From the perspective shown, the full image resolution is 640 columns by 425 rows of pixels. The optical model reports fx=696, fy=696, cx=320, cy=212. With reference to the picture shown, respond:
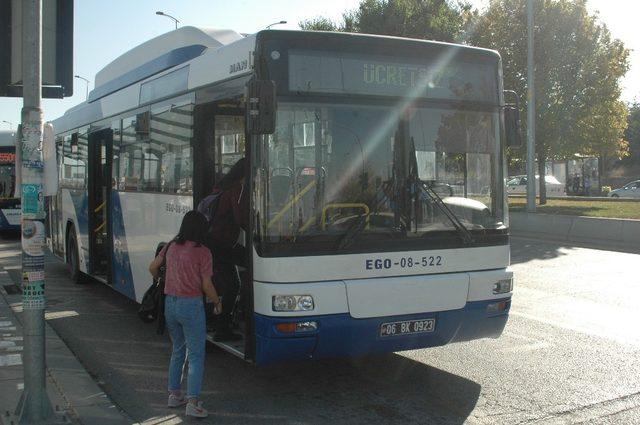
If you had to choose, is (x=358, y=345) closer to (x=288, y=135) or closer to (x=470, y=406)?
(x=470, y=406)

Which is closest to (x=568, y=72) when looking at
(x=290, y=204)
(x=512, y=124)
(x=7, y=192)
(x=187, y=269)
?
(x=7, y=192)

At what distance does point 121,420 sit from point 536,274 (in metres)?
9.22

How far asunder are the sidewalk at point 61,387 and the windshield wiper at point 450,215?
3.01 m

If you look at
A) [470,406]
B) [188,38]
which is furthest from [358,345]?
[188,38]

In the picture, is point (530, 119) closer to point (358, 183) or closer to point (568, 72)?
point (568, 72)

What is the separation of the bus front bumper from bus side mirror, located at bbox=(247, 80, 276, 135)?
4.75ft

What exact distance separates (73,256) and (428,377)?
7.81 meters

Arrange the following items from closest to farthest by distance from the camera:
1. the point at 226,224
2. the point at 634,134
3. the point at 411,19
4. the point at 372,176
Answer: the point at 372,176
the point at 226,224
the point at 411,19
the point at 634,134

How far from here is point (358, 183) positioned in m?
5.64

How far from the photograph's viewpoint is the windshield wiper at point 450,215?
588 cm

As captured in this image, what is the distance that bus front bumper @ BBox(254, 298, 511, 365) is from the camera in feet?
17.6

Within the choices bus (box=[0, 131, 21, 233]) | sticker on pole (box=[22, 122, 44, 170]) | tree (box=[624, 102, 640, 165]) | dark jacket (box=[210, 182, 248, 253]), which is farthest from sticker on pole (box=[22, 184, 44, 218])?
tree (box=[624, 102, 640, 165])

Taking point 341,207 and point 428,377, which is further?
point 428,377

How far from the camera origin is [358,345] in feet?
18.3
